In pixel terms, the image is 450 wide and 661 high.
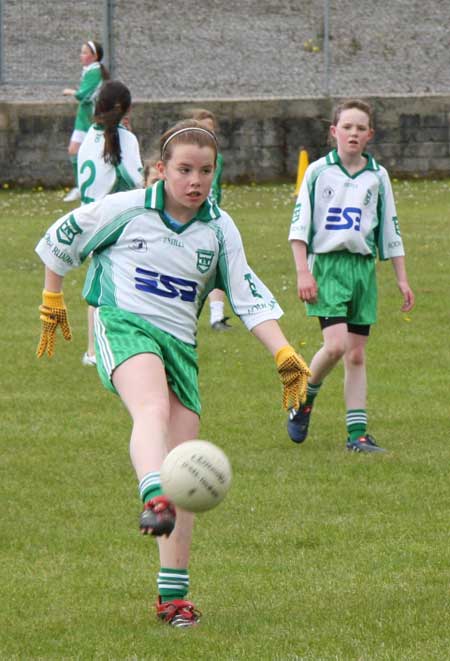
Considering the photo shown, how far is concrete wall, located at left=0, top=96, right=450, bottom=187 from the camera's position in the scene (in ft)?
76.9

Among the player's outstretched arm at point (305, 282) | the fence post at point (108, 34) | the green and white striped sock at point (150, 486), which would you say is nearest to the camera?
the green and white striped sock at point (150, 486)

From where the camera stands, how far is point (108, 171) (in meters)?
10.8

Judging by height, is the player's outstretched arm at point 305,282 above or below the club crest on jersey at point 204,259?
below

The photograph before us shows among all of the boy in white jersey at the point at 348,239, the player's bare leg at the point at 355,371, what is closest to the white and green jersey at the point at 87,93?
the boy in white jersey at the point at 348,239

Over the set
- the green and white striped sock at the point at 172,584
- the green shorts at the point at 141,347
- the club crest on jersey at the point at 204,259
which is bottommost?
the green and white striped sock at the point at 172,584

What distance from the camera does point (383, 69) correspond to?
3052cm

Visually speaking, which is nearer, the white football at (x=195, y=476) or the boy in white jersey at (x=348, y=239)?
the white football at (x=195, y=476)

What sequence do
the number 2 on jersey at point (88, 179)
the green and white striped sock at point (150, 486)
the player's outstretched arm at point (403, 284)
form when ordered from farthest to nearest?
the number 2 on jersey at point (88, 179)
the player's outstretched arm at point (403, 284)
the green and white striped sock at point (150, 486)

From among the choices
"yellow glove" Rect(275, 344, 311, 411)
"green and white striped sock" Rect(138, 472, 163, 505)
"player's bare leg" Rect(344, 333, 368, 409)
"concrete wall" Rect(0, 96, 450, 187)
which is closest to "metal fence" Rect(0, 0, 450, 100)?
"concrete wall" Rect(0, 96, 450, 187)

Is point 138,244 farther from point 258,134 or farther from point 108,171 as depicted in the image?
point 258,134

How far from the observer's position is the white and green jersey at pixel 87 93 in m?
21.0

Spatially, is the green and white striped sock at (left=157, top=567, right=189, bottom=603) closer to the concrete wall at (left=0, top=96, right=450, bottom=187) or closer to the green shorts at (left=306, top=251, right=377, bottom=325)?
the green shorts at (left=306, top=251, right=377, bottom=325)

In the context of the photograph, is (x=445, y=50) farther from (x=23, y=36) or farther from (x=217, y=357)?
(x=217, y=357)

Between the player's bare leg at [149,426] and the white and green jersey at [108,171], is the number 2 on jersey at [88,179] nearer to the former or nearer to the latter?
the white and green jersey at [108,171]
